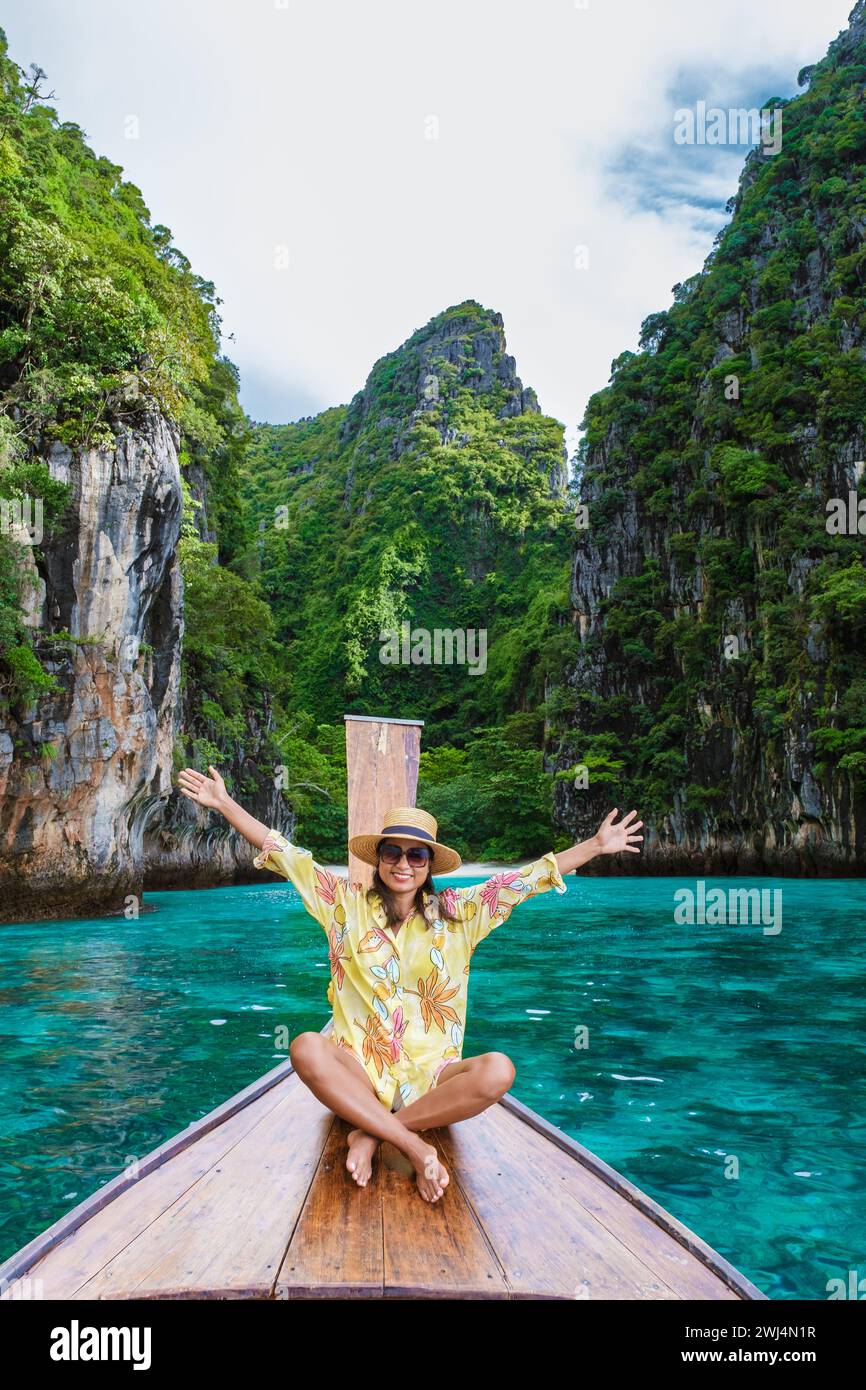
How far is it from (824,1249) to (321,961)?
8699 millimetres

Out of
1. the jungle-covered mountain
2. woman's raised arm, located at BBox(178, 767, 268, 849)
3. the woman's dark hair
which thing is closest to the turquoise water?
the woman's dark hair

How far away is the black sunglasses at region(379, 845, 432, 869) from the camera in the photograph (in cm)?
319

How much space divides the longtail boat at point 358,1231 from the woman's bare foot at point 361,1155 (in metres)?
0.04

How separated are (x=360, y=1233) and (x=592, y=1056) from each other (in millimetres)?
4316

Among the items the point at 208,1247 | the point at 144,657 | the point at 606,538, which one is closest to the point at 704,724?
the point at 606,538

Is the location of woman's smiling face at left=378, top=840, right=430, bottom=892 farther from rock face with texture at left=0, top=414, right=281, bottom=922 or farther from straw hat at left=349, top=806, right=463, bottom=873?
rock face with texture at left=0, top=414, right=281, bottom=922

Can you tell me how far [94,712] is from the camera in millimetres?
15562

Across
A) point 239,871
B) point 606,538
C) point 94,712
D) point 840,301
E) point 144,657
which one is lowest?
point 239,871

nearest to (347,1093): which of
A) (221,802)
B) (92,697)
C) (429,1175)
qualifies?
(429,1175)

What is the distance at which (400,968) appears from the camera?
3234 millimetres

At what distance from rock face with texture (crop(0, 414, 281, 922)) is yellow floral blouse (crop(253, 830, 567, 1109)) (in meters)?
12.3

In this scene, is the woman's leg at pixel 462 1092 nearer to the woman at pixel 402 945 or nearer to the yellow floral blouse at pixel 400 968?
the woman at pixel 402 945

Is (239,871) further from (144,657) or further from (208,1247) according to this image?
(208,1247)

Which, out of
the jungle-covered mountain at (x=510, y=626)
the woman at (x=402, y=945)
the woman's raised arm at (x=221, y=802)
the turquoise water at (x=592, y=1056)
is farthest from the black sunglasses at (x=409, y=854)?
the jungle-covered mountain at (x=510, y=626)
